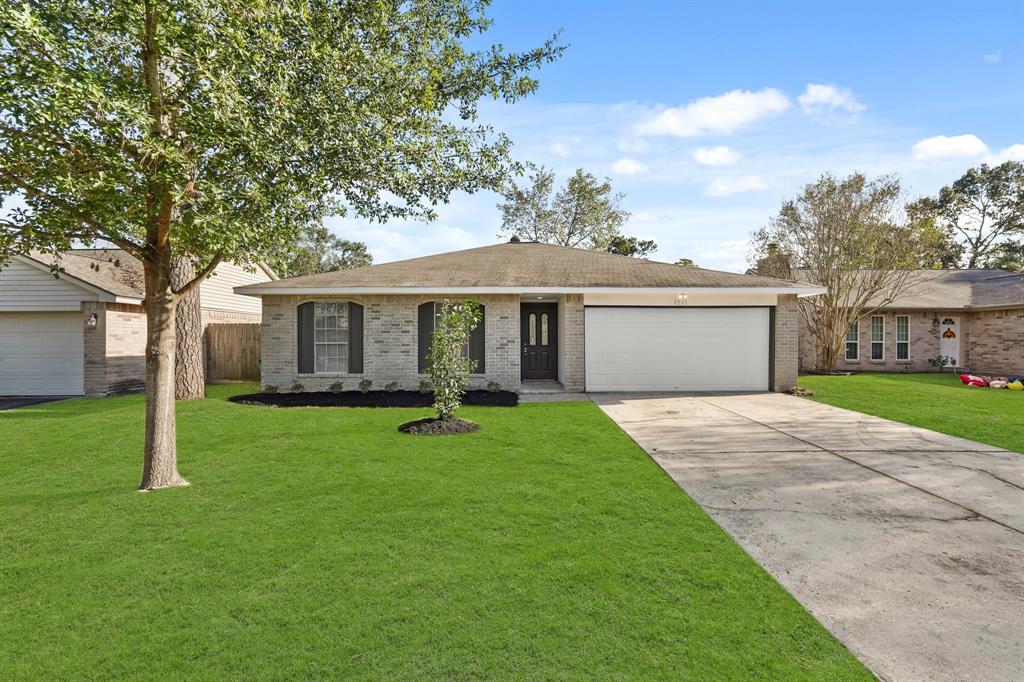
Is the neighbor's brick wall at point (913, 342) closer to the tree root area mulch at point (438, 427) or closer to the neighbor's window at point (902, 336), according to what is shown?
the neighbor's window at point (902, 336)

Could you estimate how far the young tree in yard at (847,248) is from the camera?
61.2 ft

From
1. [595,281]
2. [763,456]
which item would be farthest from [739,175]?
[763,456]

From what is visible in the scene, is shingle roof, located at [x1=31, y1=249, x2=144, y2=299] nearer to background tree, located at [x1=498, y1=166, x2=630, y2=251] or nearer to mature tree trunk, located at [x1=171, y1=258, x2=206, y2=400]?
mature tree trunk, located at [x1=171, y1=258, x2=206, y2=400]

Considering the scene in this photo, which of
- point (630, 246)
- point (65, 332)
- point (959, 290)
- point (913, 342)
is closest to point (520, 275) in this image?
point (65, 332)

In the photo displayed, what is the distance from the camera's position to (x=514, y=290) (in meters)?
12.6

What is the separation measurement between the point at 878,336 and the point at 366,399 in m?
19.7

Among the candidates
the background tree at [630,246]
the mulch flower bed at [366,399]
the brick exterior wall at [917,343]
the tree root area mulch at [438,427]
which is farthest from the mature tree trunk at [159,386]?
the background tree at [630,246]

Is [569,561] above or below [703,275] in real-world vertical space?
below

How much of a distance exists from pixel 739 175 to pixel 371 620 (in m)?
18.8

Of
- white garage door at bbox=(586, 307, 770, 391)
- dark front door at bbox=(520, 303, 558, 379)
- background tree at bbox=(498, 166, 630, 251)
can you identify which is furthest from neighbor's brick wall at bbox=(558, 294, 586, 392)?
background tree at bbox=(498, 166, 630, 251)

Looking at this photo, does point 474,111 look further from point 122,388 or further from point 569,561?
point 122,388

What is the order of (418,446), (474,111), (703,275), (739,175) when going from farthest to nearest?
1. (739,175)
2. (703,275)
3. (418,446)
4. (474,111)

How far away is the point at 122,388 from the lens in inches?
556

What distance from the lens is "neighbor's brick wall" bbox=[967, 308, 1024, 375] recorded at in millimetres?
18297
